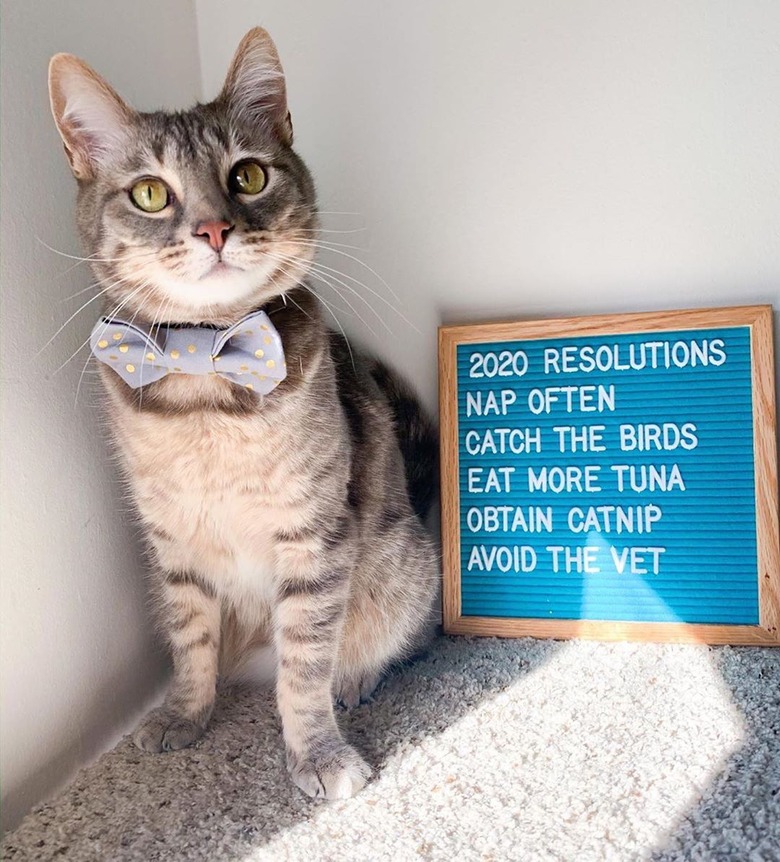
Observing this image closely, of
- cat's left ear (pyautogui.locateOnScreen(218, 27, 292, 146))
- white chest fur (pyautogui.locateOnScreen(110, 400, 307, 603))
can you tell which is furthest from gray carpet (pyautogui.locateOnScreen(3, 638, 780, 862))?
cat's left ear (pyautogui.locateOnScreen(218, 27, 292, 146))

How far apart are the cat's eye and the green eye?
0.10 m

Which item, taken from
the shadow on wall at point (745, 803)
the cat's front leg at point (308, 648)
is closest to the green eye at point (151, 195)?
the cat's front leg at point (308, 648)

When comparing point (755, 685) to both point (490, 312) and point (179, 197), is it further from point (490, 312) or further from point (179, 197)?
point (179, 197)

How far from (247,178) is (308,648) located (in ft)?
2.43

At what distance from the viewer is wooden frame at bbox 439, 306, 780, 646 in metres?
1.46

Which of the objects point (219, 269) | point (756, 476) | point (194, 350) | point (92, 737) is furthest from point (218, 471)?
point (756, 476)

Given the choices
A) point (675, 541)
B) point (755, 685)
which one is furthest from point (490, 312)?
point (755, 685)

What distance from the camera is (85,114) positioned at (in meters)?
1.12

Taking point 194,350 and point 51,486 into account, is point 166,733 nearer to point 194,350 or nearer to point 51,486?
point 51,486

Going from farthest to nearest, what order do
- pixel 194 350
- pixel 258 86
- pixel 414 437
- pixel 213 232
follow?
pixel 414 437 → pixel 258 86 → pixel 194 350 → pixel 213 232

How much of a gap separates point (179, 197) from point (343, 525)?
562 mm

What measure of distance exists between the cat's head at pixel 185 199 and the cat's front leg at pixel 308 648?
43cm

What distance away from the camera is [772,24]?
1.42m

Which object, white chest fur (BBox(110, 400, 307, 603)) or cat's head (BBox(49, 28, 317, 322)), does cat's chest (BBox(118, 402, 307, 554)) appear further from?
cat's head (BBox(49, 28, 317, 322))
